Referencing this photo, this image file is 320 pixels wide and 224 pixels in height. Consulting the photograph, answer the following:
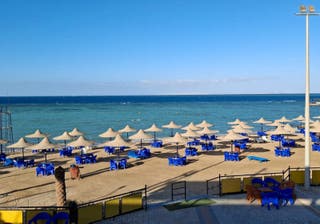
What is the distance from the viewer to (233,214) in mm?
11422

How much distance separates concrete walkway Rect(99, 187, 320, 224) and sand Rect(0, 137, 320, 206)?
1886 mm

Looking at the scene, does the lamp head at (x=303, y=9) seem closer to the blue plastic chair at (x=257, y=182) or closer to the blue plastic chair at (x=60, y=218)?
the blue plastic chair at (x=257, y=182)

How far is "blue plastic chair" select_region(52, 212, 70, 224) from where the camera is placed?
9.95 meters

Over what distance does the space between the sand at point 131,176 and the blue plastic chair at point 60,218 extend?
3497mm

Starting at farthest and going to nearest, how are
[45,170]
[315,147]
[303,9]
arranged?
[315,147], [45,170], [303,9]

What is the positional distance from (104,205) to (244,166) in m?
11.8

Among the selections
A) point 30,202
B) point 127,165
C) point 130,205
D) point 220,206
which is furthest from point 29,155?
point 220,206

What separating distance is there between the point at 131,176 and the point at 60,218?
8.22m

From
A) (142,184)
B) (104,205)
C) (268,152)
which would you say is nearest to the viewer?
(104,205)

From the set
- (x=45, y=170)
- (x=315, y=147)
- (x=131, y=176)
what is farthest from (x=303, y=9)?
(x=45, y=170)

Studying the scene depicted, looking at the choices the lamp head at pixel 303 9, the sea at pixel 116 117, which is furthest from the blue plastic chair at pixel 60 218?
the sea at pixel 116 117

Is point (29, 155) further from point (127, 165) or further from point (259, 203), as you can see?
point (259, 203)

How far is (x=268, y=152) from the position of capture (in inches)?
989

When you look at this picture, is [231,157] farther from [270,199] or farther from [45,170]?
[45,170]
